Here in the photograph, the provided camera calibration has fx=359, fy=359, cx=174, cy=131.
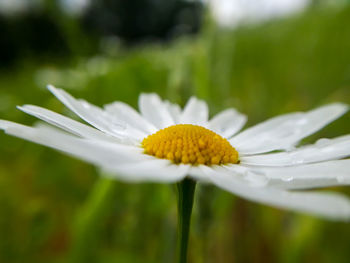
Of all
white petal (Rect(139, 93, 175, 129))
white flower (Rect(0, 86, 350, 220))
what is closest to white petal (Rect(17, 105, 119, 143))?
white flower (Rect(0, 86, 350, 220))

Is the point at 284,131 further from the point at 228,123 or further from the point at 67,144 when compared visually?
the point at 67,144

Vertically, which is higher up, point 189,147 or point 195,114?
point 195,114

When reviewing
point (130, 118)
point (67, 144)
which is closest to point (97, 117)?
point (130, 118)

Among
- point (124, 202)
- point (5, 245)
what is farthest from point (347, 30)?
point (5, 245)

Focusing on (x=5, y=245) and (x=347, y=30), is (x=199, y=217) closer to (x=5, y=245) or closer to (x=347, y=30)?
(x=5, y=245)

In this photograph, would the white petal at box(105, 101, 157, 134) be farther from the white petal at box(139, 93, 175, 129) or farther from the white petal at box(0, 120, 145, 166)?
the white petal at box(0, 120, 145, 166)

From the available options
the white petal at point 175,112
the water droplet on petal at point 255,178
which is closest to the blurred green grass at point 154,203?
the white petal at point 175,112
